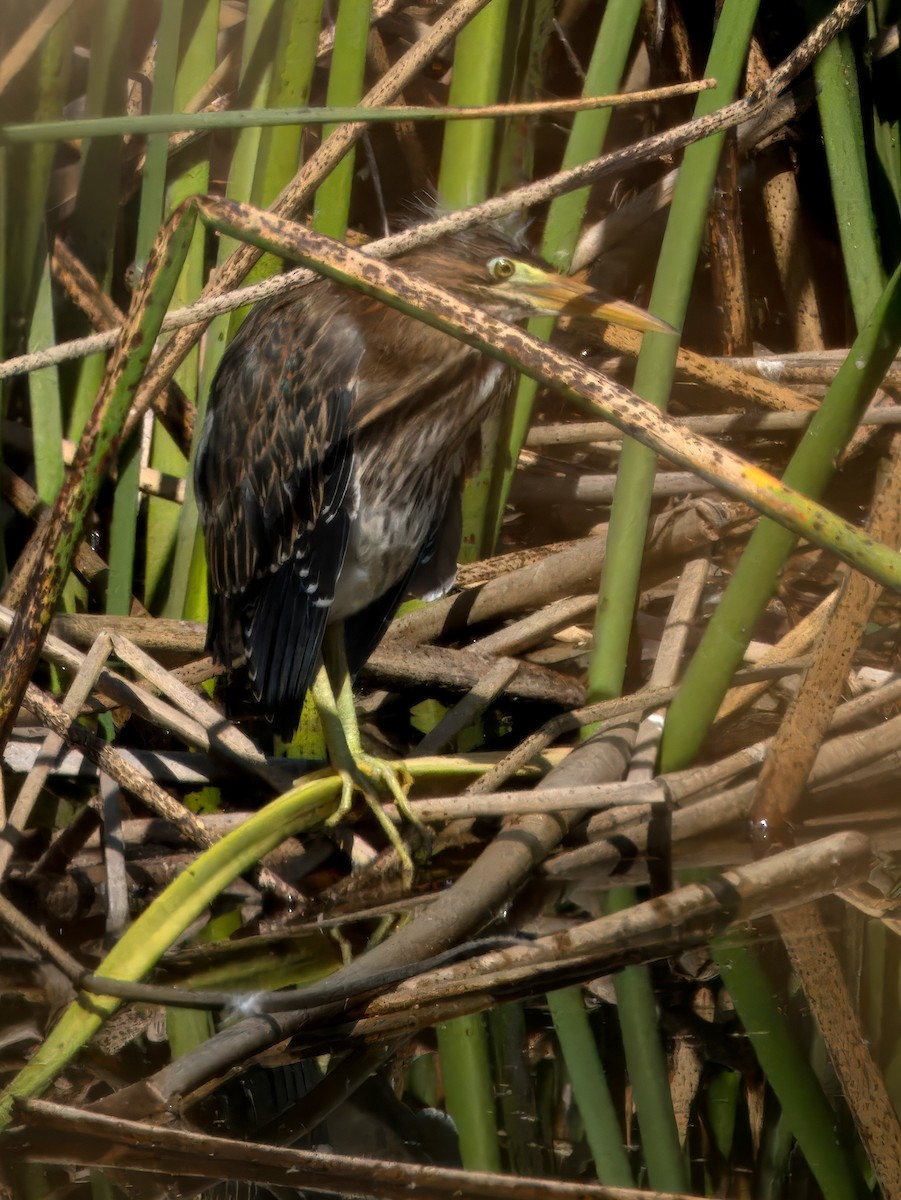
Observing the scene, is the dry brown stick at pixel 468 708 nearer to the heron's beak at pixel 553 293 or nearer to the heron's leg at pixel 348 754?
the heron's leg at pixel 348 754

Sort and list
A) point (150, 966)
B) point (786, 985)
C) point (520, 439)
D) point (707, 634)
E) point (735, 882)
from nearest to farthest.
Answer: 1. point (150, 966)
2. point (786, 985)
3. point (735, 882)
4. point (707, 634)
5. point (520, 439)

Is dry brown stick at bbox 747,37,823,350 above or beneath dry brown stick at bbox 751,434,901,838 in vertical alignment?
above

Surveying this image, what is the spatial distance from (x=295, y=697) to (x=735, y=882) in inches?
51.5

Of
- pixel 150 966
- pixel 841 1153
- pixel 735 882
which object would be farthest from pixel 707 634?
pixel 150 966

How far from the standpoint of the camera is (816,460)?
9.81 ft

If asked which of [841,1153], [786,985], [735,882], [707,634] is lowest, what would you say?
[841,1153]

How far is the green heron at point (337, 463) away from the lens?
3.95 m

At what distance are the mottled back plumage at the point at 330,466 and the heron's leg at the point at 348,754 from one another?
0.22 feet

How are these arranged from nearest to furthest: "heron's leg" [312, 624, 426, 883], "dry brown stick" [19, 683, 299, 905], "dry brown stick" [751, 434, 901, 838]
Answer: "dry brown stick" [751, 434, 901, 838]
"dry brown stick" [19, 683, 299, 905]
"heron's leg" [312, 624, 426, 883]

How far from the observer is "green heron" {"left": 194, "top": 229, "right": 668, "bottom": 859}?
3947 mm

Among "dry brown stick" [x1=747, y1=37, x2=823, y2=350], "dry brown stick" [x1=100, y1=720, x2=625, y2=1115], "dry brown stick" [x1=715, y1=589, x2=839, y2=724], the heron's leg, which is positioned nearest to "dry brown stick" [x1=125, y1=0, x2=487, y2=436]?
the heron's leg

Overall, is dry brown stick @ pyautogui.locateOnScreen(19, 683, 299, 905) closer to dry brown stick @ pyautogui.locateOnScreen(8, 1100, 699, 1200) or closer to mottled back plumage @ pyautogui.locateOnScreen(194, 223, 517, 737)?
mottled back plumage @ pyautogui.locateOnScreen(194, 223, 517, 737)

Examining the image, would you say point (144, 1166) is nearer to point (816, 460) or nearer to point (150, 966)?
point (150, 966)

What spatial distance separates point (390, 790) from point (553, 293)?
1.47 meters
